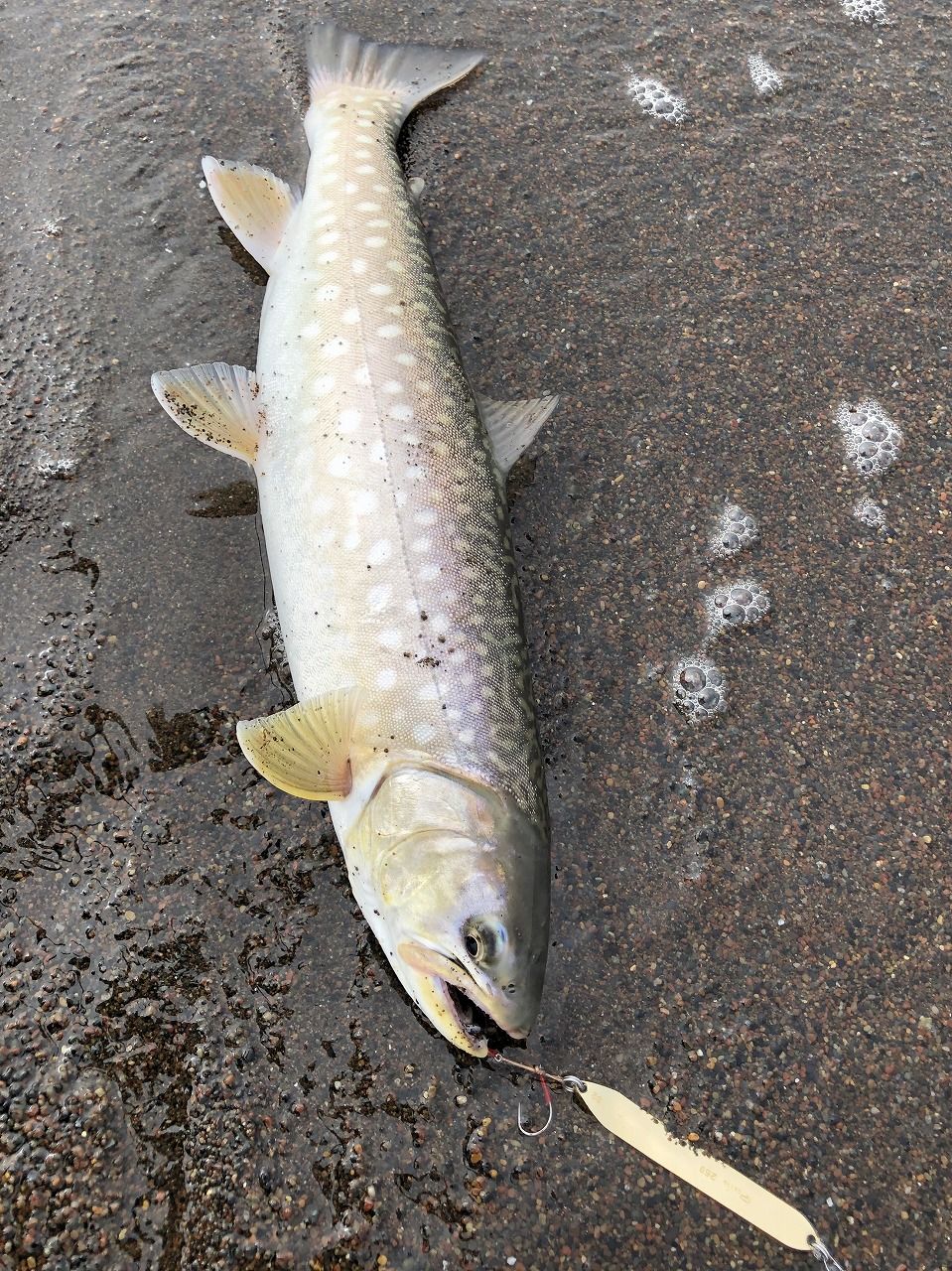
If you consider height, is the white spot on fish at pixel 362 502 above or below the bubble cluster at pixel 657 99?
below

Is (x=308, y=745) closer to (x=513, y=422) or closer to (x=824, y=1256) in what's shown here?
(x=513, y=422)

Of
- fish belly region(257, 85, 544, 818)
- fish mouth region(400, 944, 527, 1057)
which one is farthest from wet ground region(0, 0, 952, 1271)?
fish belly region(257, 85, 544, 818)

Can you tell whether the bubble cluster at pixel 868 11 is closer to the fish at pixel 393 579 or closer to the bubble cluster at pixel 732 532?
the fish at pixel 393 579

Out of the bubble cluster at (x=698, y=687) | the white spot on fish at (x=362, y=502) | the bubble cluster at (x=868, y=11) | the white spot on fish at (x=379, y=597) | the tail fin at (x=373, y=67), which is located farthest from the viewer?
the bubble cluster at (x=868, y=11)

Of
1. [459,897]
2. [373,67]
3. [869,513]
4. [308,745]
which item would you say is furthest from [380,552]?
[373,67]

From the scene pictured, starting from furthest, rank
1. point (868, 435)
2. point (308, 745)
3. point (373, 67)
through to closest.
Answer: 1. point (373, 67)
2. point (868, 435)
3. point (308, 745)

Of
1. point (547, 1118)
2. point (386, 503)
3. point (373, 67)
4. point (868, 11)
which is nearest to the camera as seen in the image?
point (547, 1118)

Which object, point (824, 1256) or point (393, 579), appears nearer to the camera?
point (824, 1256)

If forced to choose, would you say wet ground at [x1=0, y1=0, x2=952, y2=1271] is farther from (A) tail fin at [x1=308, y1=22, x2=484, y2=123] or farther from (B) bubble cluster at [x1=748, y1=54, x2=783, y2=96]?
(A) tail fin at [x1=308, y1=22, x2=484, y2=123]

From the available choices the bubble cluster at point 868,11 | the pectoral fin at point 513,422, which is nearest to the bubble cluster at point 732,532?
the pectoral fin at point 513,422
